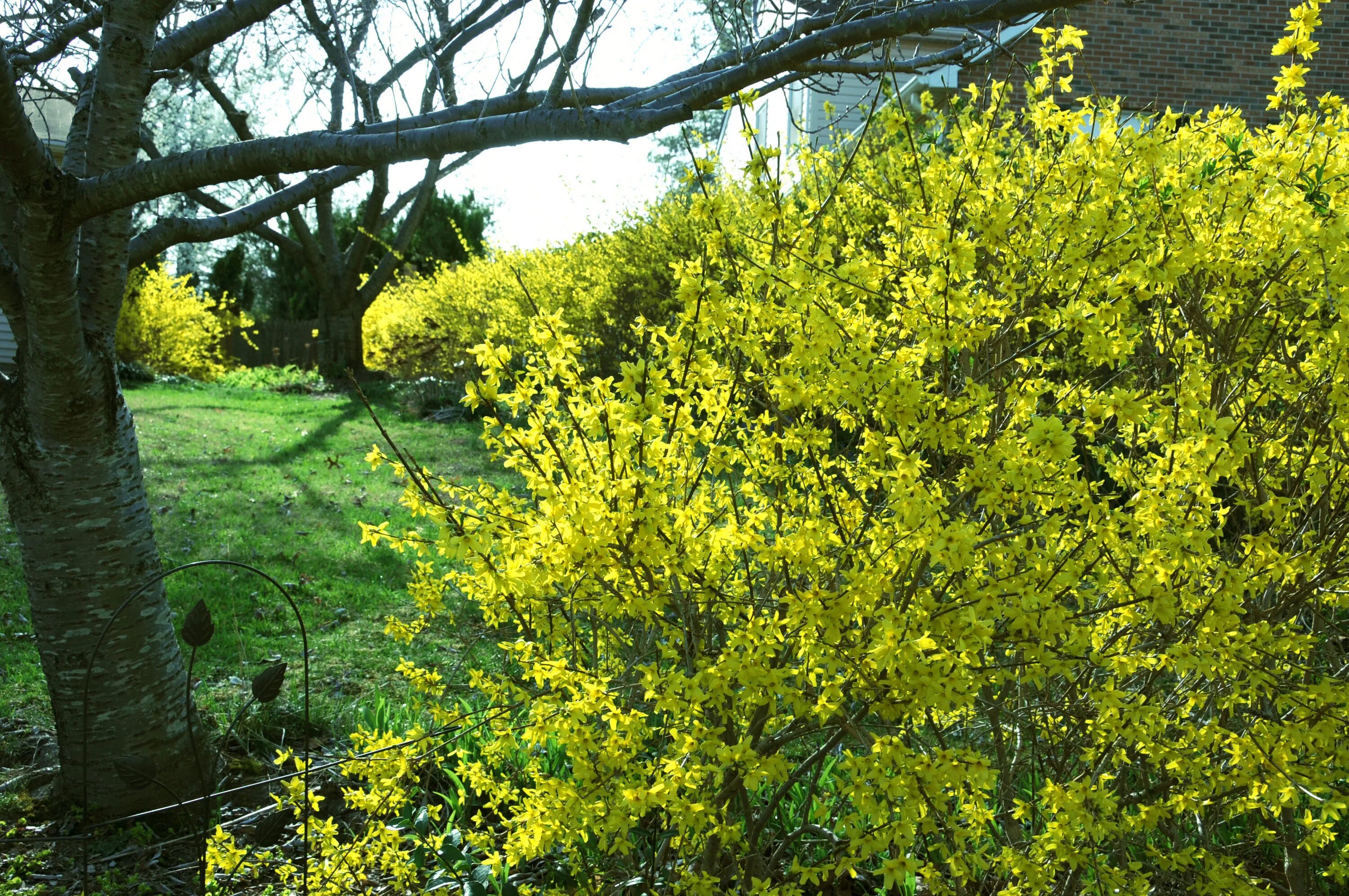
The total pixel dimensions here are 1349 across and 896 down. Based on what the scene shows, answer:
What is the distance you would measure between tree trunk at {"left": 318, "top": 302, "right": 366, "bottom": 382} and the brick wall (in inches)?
421

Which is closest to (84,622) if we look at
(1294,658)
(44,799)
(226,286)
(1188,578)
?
(44,799)

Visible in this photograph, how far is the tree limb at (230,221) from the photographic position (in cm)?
328

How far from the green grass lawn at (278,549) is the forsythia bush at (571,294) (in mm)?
1779

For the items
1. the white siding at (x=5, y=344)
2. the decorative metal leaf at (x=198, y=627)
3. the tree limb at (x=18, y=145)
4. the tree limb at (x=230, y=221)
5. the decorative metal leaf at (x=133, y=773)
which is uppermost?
the white siding at (x=5, y=344)

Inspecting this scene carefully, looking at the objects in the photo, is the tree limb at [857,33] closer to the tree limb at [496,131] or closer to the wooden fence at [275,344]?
the tree limb at [496,131]

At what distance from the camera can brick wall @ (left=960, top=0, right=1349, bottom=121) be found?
10.6 metres

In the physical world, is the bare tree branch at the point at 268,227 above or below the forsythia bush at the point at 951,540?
above

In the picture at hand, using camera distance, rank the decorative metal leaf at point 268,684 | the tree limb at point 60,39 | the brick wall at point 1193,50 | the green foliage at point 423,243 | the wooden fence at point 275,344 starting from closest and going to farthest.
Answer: the decorative metal leaf at point 268,684 → the tree limb at point 60,39 → the brick wall at point 1193,50 → the wooden fence at point 275,344 → the green foliage at point 423,243

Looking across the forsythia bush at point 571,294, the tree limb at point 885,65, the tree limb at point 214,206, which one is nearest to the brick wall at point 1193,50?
the forsythia bush at point 571,294

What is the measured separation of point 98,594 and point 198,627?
1.26 metres

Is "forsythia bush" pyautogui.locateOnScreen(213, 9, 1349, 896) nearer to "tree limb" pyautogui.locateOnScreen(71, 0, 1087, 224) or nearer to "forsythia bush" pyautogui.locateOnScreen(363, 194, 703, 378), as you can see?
"tree limb" pyautogui.locateOnScreen(71, 0, 1087, 224)

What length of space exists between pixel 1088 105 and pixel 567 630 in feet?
6.74

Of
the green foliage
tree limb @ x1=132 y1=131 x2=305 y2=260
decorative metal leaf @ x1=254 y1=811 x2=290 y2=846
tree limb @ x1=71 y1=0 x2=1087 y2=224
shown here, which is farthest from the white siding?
decorative metal leaf @ x1=254 y1=811 x2=290 y2=846

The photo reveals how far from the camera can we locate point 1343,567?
2.33m
